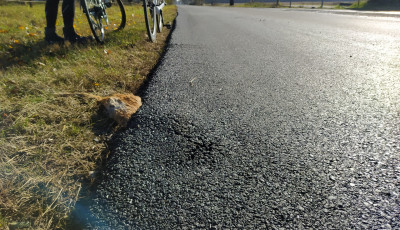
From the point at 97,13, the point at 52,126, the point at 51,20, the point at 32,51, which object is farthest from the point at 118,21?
the point at 52,126

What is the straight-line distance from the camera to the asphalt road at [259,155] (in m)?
1.03

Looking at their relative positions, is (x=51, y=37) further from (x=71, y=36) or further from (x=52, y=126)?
(x=52, y=126)

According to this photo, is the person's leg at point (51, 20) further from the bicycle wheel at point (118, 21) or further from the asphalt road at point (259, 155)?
the asphalt road at point (259, 155)

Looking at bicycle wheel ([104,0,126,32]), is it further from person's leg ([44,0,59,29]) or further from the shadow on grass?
person's leg ([44,0,59,29])

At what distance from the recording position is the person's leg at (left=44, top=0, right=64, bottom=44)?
379 centimetres

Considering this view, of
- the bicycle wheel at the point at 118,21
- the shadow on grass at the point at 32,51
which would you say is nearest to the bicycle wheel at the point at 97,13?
the shadow on grass at the point at 32,51

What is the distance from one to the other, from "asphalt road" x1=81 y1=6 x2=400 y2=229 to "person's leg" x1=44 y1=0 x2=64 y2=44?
2.46 m

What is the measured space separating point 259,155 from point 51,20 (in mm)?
4006

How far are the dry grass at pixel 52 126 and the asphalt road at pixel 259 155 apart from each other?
18cm

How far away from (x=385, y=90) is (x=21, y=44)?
16.2ft

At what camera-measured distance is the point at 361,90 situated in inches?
85.1

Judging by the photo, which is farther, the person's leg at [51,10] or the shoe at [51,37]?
the shoe at [51,37]

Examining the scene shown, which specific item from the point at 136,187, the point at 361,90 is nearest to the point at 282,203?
the point at 136,187

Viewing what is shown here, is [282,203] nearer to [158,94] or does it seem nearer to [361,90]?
[158,94]
